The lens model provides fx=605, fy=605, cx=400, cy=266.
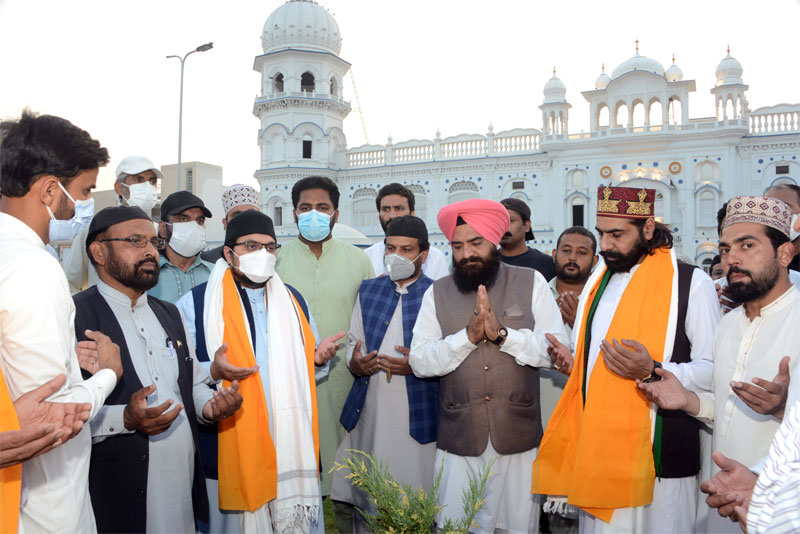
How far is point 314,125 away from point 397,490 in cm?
2532

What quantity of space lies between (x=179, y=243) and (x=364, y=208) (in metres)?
22.2

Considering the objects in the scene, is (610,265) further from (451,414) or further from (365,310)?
(365,310)

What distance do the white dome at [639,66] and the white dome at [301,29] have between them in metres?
12.4

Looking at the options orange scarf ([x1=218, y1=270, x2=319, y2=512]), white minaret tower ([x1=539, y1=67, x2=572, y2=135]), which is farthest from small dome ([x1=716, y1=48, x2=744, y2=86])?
orange scarf ([x1=218, y1=270, x2=319, y2=512])

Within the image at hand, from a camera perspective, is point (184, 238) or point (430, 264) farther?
point (430, 264)

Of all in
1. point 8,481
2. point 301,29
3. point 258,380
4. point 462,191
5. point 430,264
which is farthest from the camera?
point 301,29

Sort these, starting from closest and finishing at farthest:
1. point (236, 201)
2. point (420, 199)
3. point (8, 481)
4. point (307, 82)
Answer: point (8, 481)
point (236, 201)
point (420, 199)
point (307, 82)

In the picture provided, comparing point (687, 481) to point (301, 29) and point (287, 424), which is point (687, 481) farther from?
point (301, 29)

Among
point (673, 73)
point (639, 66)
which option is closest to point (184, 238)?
point (639, 66)

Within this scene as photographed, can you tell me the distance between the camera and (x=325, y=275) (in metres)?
4.16

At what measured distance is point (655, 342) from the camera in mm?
2889

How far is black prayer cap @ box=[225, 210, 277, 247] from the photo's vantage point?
332 cm

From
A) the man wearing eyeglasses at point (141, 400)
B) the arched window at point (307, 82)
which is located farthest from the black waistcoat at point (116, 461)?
the arched window at point (307, 82)

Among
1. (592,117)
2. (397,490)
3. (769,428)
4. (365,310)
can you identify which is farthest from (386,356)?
(592,117)
